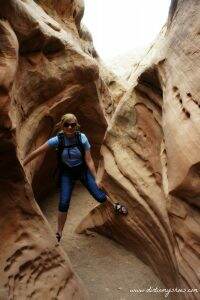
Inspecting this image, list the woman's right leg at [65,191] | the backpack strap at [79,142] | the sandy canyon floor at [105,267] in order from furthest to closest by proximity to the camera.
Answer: the sandy canyon floor at [105,267] < the woman's right leg at [65,191] < the backpack strap at [79,142]

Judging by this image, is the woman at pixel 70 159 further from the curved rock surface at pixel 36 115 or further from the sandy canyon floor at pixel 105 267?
the sandy canyon floor at pixel 105 267

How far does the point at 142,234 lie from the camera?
332 inches

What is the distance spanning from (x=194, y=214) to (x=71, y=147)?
272cm

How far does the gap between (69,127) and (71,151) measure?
0.54 m

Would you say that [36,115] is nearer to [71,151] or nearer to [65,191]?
[71,151]

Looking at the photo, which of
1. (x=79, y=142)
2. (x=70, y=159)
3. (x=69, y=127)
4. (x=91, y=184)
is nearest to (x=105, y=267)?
(x=91, y=184)

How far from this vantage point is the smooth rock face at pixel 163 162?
6.39 meters

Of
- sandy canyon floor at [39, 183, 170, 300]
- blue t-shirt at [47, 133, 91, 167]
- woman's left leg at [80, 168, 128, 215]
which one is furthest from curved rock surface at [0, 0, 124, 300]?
woman's left leg at [80, 168, 128, 215]

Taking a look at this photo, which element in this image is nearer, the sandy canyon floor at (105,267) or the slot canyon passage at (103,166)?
the slot canyon passage at (103,166)

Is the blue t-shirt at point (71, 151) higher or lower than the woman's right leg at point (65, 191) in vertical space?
higher

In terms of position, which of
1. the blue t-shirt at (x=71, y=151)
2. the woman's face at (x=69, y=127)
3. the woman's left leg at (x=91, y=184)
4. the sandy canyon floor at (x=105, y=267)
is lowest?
the sandy canyon floor at (x=105, y=267)

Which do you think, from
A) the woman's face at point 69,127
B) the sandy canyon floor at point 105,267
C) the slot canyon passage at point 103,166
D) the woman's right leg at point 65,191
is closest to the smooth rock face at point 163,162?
the slot canyon passage at point 103,166

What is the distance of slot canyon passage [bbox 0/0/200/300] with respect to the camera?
21.0ft

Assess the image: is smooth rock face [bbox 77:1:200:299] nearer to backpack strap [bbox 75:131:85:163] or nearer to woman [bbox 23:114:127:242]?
woman [bbox 23:114:127:242]
